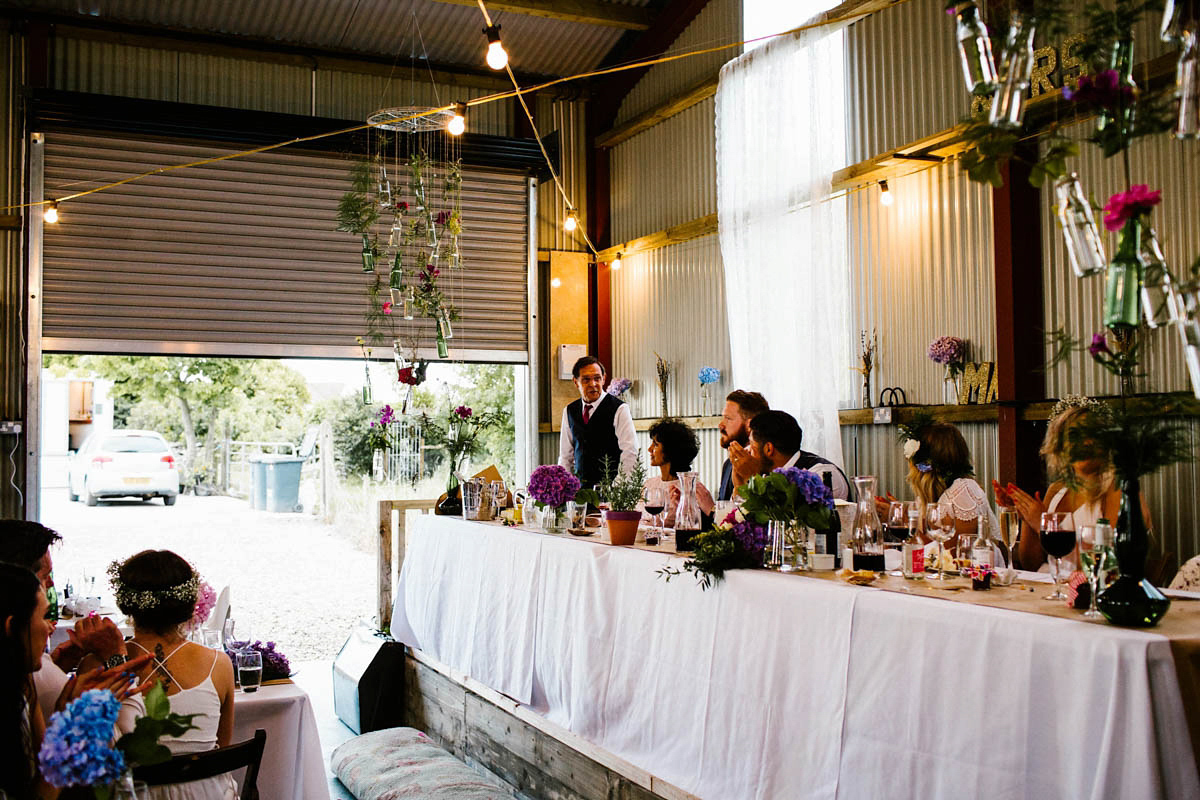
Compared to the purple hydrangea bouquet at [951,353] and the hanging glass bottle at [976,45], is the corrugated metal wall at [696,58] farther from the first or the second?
the hanging glass bottle at [976,45]

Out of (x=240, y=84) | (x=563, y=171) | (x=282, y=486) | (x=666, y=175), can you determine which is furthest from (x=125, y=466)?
(x=666, y=175)

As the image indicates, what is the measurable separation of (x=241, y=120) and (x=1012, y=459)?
584 cm

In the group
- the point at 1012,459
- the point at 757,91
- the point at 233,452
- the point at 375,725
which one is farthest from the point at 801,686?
the point at 233,452

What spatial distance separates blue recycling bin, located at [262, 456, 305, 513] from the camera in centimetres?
1512

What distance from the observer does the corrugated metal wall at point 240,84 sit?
7727 millimetres

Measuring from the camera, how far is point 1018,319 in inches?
217

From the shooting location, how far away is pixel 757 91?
7.05 meters

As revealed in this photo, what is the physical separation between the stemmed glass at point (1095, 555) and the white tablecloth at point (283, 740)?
2.27 m

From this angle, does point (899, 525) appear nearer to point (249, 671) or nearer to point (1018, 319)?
point (249, 671)

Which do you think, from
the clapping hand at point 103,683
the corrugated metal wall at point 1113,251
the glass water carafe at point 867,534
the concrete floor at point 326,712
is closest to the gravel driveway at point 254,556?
the concrete floor at point 326,712

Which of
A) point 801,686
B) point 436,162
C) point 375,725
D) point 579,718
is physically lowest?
point 375,725

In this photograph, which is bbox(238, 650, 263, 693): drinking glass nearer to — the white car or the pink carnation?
the pink carnation

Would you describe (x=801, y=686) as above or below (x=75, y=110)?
below

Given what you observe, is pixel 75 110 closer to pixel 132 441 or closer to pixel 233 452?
pixel 132 441
